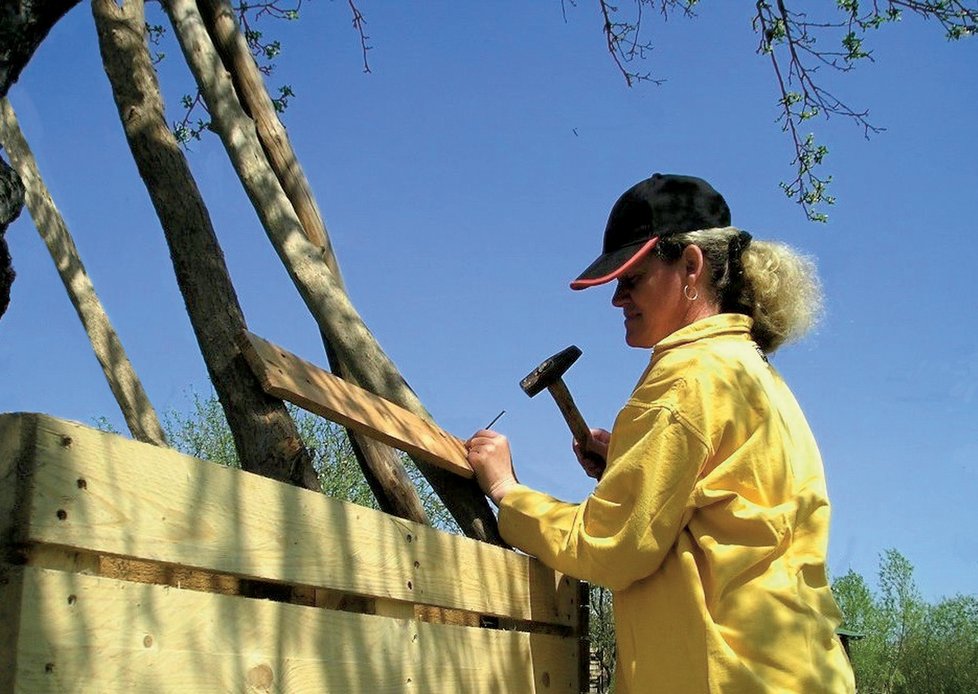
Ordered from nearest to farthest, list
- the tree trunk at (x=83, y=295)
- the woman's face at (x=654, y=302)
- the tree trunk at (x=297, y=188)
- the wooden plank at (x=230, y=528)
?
the wooden plank at (x=230, y=528) → the woman's face at (x=654, y=302) → the tree trunk at (x=297, y=188) → the tree trunk at (x=83, y=295)

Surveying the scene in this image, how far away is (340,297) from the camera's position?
3676 mm

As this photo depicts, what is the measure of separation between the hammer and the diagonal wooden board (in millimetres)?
297

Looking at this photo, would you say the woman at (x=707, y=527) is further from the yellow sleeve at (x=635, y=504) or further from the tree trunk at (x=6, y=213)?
the tree trunk at (x=6, y=213)

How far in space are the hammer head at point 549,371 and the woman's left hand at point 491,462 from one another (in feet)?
0.54

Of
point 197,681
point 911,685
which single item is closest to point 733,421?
point 197,681

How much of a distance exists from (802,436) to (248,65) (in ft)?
9.53

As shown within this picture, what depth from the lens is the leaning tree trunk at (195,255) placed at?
10.1ft

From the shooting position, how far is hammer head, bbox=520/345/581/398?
317 cm

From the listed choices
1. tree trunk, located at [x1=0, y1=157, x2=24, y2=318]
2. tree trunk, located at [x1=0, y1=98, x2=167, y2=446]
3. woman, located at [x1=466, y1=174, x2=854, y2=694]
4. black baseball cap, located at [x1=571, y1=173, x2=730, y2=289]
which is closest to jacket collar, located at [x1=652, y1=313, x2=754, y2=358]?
woman, located at [x1=466, y1=174, x2=854, y2=694]

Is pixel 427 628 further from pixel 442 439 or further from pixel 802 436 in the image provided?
pixel 802 436

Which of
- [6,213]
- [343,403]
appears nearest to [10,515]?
[6,213]

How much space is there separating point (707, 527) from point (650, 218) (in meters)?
0.86

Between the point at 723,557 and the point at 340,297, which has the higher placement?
the point at 340,297

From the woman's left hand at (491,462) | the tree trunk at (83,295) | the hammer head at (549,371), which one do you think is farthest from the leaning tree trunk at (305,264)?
the tree trunk at (83,295)
